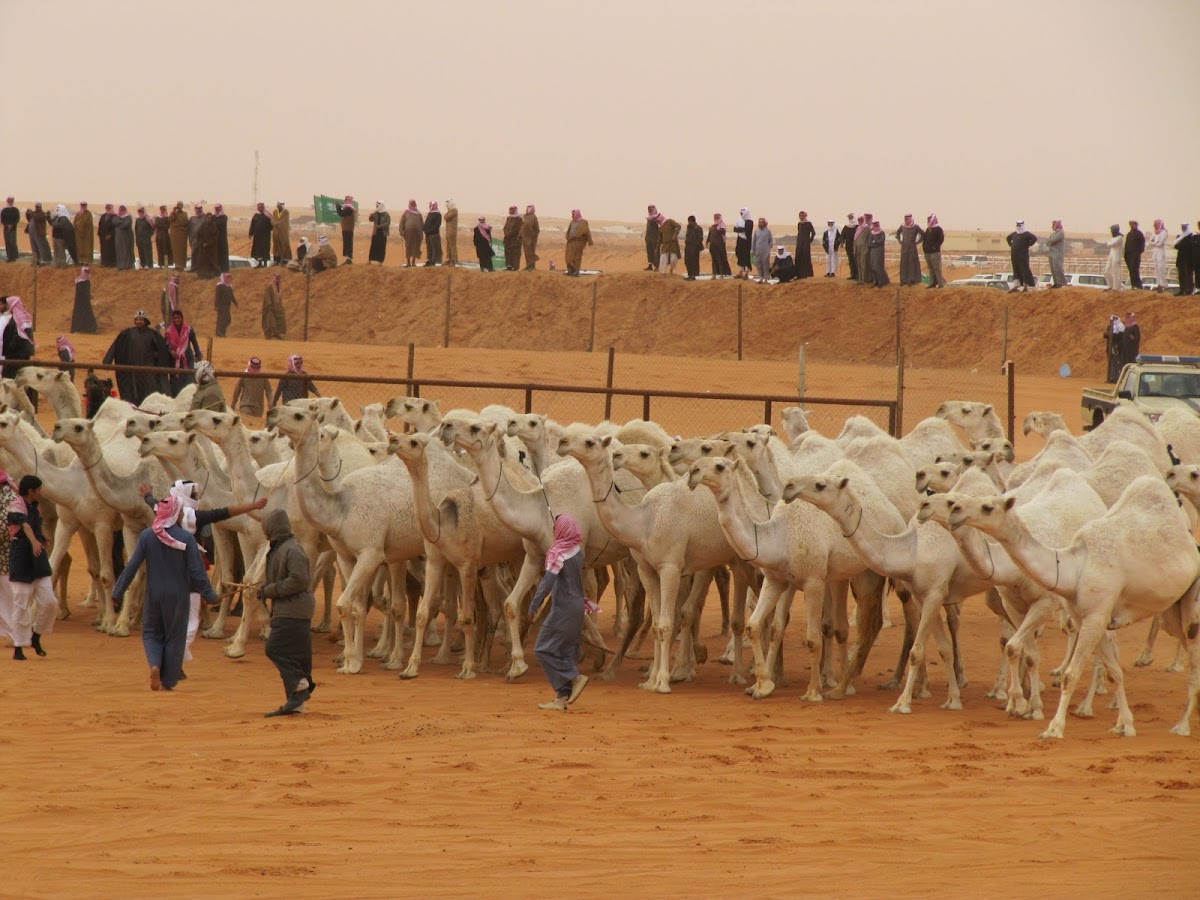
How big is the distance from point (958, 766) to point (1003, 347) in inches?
1156

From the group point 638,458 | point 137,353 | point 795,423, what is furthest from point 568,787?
point 137,353

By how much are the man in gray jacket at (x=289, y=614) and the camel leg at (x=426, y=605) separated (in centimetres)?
188

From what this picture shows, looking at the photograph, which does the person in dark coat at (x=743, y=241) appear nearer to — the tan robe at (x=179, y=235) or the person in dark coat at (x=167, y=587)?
the tan robe at (x=179, y=235)

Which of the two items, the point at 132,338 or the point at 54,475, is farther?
the point at 132,338

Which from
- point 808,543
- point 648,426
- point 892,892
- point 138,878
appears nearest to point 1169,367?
point 648,426

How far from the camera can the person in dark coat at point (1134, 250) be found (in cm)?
3925

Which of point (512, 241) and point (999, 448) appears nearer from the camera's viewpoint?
point (999, 448)

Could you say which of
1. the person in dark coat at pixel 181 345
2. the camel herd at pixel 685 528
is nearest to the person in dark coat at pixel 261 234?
the person in dark coat at pixel 181 345

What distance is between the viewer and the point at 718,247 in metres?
43.0

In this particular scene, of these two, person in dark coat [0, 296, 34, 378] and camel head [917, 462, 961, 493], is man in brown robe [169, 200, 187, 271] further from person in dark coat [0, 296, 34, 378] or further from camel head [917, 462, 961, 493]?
camel head [917, 462, 961, 493]

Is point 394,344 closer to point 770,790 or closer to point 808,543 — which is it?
point 808,543

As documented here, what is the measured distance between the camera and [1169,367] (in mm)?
25984

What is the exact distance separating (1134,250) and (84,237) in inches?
1090

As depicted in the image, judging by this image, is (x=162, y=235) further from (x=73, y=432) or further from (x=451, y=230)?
(x=73, y=432)
